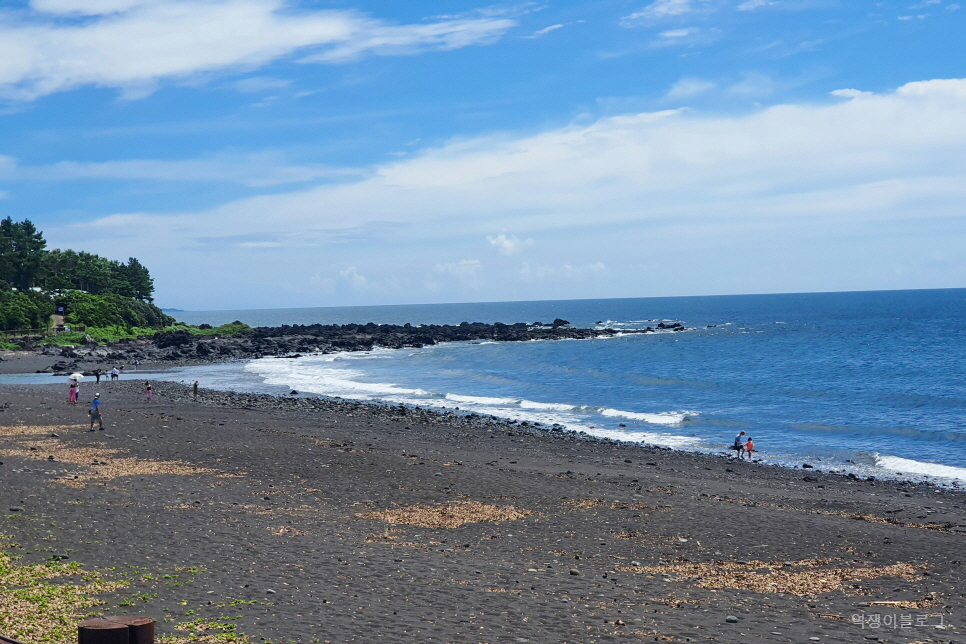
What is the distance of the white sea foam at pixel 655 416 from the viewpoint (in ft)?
124

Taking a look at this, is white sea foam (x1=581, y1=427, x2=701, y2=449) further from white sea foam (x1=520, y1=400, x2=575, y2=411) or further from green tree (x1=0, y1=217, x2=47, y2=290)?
green tree (x1=0, y1=217, x2=47, y2=290)

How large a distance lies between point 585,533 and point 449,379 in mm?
43228

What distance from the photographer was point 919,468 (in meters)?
25.9

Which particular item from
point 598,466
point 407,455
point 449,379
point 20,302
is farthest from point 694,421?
point 20,302

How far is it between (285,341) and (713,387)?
59.2 meters

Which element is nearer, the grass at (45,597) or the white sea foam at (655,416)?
the grass at (45,597)

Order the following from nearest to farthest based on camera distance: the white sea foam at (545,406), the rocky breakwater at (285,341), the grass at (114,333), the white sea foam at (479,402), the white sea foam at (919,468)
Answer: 1. the white sea foam at (919,468)
2. the white sea foam at (479,402)
3. the white sea foam at (545,406)
4. the rocky breakwater at (285,341)
5. the grass at (114,333)

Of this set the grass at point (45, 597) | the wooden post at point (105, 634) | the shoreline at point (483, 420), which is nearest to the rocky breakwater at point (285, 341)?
the shoreline at point (483, 420)

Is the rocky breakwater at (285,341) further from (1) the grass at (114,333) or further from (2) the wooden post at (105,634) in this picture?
(2) the wooden post at (105,634)

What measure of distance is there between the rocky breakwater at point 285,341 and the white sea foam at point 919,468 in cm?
5706

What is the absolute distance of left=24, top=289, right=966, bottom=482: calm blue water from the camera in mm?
31672

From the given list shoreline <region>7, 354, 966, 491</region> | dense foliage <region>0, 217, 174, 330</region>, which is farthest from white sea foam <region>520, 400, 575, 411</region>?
dense foliage <region>0, 217, 174, 330</region>

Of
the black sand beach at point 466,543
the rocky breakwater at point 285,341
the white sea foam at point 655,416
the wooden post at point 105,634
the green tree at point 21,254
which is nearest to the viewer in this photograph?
the wooden post at point 105,634

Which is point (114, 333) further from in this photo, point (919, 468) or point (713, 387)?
point (919, 468)
